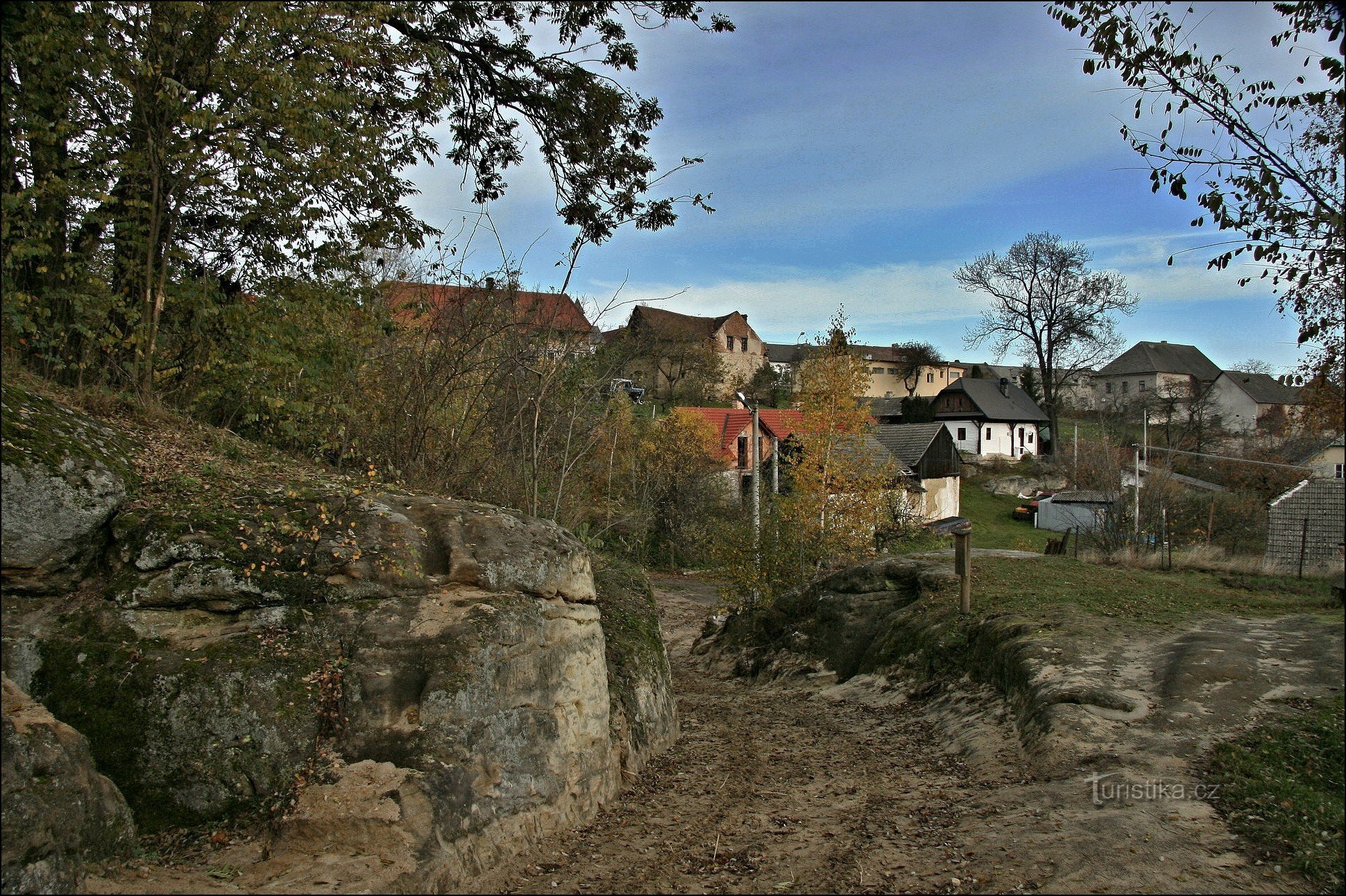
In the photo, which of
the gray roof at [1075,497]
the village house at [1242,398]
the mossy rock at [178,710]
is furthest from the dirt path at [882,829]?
the village house at [1242,398]

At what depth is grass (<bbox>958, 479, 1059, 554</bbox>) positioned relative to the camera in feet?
122

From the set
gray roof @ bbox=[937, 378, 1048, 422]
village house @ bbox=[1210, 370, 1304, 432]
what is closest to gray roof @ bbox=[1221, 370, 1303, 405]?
village house @ bbox=[1210, 370, 1304, 432]

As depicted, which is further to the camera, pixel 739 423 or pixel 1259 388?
pixel 1259 388

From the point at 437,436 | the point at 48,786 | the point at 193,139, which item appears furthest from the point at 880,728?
the point at 193,139

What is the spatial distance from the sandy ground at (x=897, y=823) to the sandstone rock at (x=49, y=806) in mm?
201

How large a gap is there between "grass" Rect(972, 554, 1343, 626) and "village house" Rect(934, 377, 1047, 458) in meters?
45.2

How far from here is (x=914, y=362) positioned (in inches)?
2997

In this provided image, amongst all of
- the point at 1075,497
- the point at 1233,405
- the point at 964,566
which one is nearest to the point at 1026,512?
the point at 1075,497

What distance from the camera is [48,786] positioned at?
12.1ft

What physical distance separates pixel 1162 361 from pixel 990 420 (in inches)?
899

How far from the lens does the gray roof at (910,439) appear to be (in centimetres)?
4172

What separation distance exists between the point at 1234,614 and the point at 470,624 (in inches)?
378

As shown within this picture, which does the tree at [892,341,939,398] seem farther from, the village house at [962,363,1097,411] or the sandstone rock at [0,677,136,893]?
the sandstone rock at [0,677,136,893]

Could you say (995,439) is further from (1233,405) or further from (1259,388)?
(1233,405)
